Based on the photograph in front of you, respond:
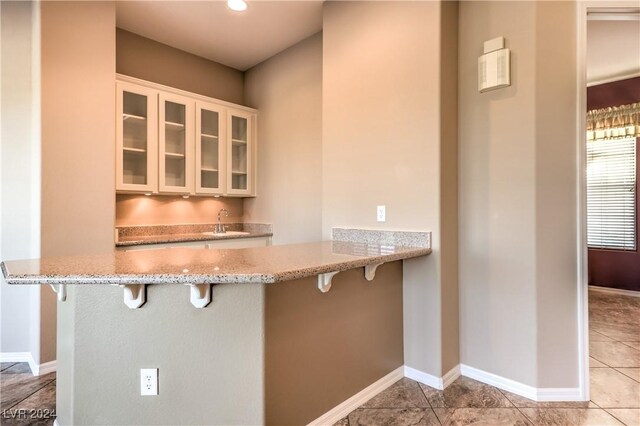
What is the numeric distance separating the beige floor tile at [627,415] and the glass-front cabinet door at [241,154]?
350 cm

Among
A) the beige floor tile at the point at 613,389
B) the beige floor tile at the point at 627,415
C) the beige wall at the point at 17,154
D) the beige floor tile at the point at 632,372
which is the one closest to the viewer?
the beige floor tile at the point at 627,415

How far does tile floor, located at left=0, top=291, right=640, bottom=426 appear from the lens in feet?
6.14

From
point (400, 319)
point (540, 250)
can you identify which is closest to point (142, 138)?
point (400, 319)

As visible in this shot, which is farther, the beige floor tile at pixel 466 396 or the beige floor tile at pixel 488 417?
the beige floor tile at pixel 466 396

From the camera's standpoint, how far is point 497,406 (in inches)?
79.2

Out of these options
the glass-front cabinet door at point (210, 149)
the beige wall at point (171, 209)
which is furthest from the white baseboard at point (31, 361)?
the glass-front cabinet door at point (210, 149)

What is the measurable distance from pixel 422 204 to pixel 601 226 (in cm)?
403

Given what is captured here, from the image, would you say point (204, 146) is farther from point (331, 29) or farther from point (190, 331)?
point (190, 331)

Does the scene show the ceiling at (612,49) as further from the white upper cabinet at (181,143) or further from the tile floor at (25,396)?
the tile floor at (25,396)

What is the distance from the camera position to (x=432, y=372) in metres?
2.24

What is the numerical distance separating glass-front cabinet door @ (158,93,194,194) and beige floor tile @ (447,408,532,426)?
9.80ft

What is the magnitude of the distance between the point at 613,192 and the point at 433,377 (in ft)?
13.6

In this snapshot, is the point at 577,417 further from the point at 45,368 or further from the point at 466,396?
the point at 45,368

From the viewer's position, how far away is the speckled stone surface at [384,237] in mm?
2248
